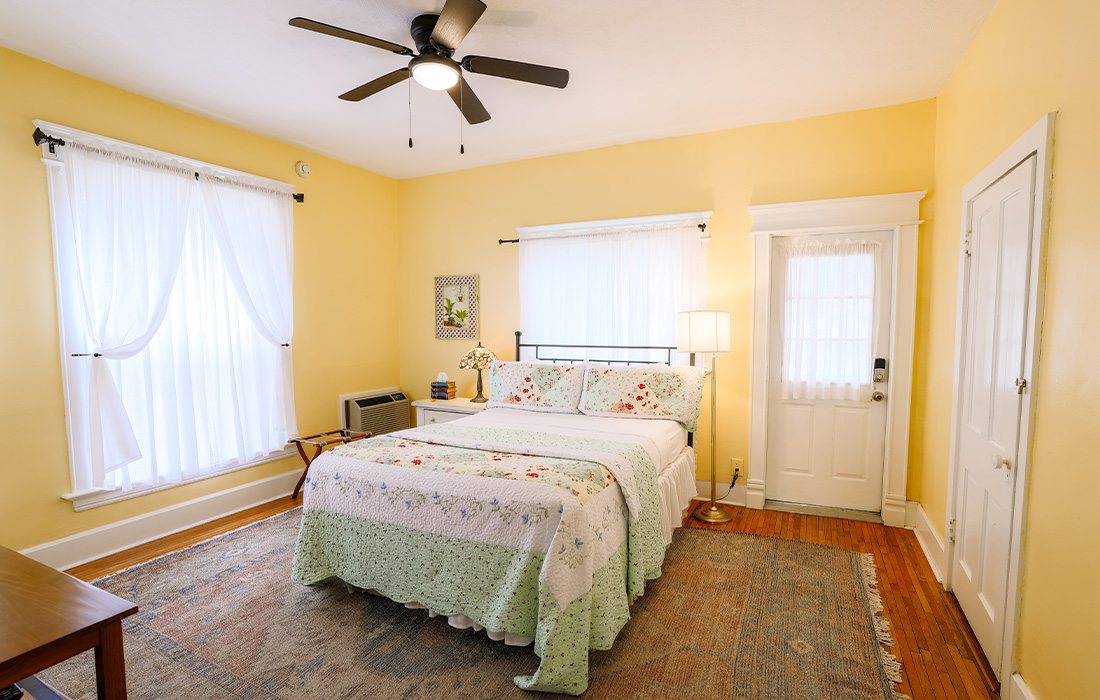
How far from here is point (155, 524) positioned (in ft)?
10.4

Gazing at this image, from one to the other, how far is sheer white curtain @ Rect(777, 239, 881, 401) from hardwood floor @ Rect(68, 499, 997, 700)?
2.94ft

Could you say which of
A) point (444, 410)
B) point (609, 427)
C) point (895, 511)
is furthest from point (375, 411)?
point (895, 511)

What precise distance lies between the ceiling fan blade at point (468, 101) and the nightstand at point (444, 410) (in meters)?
2.23

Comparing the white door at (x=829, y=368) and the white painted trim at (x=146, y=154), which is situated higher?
the white painted trim at (x=146, y=154)

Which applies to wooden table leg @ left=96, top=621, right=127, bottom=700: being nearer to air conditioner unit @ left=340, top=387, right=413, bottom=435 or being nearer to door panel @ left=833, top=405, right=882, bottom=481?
air conditioner unit @ left=340, top=387, right=413, bottom=435

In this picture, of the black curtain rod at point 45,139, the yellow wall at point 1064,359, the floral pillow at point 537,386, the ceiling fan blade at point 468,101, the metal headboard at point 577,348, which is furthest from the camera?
the metal headboard at point 577,348

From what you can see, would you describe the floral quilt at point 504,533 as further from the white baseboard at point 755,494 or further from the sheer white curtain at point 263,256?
the sheer white curtain at point 263,256

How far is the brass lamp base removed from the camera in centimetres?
339

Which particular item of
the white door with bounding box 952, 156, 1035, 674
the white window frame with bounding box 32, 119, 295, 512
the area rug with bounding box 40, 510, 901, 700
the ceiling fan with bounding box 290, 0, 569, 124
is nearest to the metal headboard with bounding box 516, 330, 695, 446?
the area rug with bounding box 40, 510, 901, 700

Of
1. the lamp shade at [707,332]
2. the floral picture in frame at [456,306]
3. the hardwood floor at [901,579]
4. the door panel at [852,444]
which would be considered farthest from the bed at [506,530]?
the floral picture in frame at [456,306]

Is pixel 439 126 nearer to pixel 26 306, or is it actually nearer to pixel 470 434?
pixel 470 434

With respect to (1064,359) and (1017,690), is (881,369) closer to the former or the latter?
(1064,359)

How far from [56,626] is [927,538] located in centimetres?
392

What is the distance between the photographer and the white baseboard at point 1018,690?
1.59m
